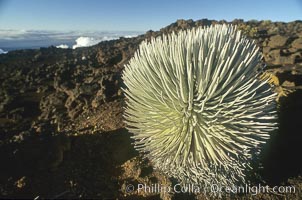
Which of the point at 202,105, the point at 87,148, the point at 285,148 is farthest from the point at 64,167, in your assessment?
the point at 285,148

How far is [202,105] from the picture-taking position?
2.62m

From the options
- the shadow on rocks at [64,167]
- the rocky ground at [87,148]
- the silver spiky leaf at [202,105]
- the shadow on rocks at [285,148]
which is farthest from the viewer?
the shadow on rocks at [285,148]

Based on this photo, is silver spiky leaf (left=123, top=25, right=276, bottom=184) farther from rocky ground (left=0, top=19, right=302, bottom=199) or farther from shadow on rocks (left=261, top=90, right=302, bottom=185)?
shadow on rocks (left=261, top=90, right=302, bottom=185)

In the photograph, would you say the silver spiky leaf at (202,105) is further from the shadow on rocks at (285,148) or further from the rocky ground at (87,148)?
the shadow on rocks at (285,148)

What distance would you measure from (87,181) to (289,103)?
3133mm

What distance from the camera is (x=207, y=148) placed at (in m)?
2.79

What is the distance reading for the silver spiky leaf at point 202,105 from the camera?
2.70 meters

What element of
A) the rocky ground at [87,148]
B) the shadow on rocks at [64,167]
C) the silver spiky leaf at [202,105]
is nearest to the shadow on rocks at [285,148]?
the rocky ground at [87,148]

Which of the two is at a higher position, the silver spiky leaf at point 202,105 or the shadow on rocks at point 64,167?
the silver spiky leaf at point 202,105

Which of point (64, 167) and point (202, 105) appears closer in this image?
point (202, 105)

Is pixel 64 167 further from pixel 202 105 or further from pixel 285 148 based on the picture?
pixel 285 148

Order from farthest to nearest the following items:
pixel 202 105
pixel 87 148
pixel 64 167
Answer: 1. pixel 87 148
2. pixel 64 167
3. pixel 202 105

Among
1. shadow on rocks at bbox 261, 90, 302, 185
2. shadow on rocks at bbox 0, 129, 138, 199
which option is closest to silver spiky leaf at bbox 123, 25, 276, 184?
shadow on rocks at bbox 261, 90, 302, 185

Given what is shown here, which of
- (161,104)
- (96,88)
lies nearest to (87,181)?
(161,104)
